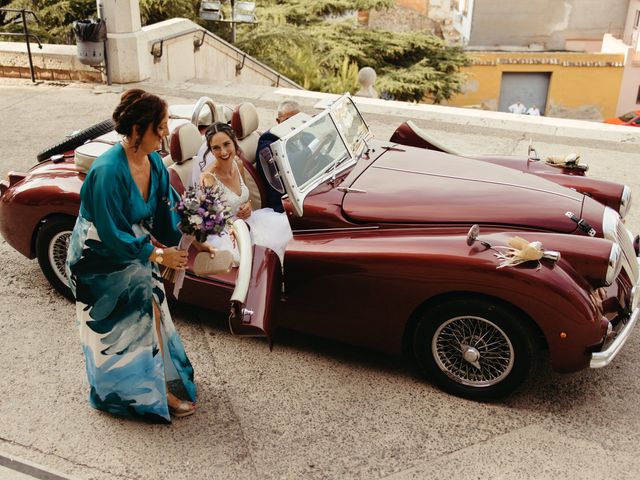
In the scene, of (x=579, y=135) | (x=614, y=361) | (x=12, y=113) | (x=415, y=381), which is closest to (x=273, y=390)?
(x=415, y=381)

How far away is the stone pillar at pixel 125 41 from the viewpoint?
1123cm

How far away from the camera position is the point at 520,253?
388 cm

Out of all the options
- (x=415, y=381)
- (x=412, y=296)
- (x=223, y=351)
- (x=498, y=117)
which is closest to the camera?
(x=412, y=296)

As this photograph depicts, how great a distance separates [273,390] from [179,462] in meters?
0.80

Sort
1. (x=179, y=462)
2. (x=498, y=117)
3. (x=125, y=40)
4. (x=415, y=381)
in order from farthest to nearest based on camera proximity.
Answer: (x=125, y=40) → (x=498, y=117) → (x=415, y=381) → (x=179, y=462)

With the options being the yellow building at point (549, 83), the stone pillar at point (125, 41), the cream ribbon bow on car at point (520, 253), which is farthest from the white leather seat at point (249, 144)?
the yellow building at point (549, 83)

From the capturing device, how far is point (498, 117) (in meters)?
10.2

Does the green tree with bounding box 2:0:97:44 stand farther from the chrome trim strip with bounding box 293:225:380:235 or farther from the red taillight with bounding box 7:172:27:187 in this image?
the chrome trim strip with bounding box 293:225:380:235

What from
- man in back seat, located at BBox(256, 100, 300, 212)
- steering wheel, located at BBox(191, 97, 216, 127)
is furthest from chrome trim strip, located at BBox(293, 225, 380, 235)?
steering wheel, located at BBox(191, 97, 216, 127)

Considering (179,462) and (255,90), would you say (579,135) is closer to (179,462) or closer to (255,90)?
(255,90)

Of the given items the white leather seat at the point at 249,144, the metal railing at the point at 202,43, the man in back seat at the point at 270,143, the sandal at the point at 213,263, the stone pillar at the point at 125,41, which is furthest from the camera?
the metal railing at the point at 202,43

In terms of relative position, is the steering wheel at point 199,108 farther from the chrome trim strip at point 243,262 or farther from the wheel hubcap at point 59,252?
the wheel hubcap at point 59,252

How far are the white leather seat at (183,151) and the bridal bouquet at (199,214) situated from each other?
121cm

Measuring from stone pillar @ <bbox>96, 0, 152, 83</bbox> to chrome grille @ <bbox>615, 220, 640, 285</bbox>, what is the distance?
29.5 feet
